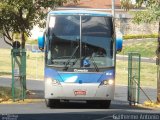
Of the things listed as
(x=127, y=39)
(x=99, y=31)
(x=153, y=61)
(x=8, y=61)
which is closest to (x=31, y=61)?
(x=8, y=61)

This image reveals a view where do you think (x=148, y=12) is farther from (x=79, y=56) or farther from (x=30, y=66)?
(x=30, y=66)

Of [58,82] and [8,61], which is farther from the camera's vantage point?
[8,61]

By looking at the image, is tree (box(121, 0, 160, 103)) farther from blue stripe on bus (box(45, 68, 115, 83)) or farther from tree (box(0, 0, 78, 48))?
blue stripe on bus (box(45, 68, 115, 83))

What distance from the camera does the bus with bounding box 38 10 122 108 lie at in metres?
20.4

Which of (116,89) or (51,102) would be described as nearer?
(51,102)

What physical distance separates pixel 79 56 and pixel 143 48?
48.2 meters

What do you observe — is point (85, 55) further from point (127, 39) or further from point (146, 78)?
point (127, 39)

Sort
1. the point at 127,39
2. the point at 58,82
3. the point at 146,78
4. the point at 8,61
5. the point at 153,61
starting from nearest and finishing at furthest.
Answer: the point at 58,82 < the point at 146,78 < the point at 8,61 < the point at 153,61 < the point at 127,39

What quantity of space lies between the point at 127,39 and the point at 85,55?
5416cm

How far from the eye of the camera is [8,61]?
54.9m

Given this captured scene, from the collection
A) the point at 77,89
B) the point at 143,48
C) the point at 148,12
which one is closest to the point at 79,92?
the point at 77,89

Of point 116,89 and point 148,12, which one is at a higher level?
point 148,12

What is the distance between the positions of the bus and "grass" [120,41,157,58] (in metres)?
43.7

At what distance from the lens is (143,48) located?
224 feet
